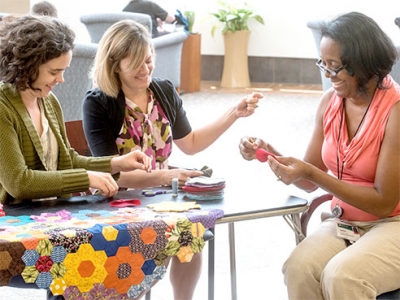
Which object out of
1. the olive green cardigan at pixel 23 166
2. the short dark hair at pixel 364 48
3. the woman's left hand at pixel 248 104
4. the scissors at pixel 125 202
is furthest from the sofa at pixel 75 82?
the short dark hair at pixel 364 48

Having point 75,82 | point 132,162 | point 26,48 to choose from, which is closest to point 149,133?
point 132,162

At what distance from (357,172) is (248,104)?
2.35ft

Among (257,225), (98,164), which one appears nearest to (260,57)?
(257,225)

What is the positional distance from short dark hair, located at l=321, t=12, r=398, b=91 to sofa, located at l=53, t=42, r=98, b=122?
337 centimetres

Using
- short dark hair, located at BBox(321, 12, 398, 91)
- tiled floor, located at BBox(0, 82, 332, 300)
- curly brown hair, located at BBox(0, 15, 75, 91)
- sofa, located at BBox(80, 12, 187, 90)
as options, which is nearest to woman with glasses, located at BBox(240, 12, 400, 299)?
short dark hair, located at BBox(321, 12, 398, 91)

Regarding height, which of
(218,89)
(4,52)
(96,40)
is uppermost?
(4,52)

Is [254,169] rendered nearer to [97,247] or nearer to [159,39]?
[159,39]

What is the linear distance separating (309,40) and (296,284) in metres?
8.31

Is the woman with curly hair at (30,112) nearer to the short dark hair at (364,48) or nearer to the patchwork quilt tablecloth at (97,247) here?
the patchwork quilt tablecloth at (97,247)

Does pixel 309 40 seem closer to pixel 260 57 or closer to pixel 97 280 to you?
pixel 260 57

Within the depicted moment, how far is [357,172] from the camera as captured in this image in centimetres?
299

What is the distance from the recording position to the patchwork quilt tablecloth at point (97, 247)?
2.45 m

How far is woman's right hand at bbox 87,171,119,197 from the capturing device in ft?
9.61

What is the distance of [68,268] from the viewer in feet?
8.21
